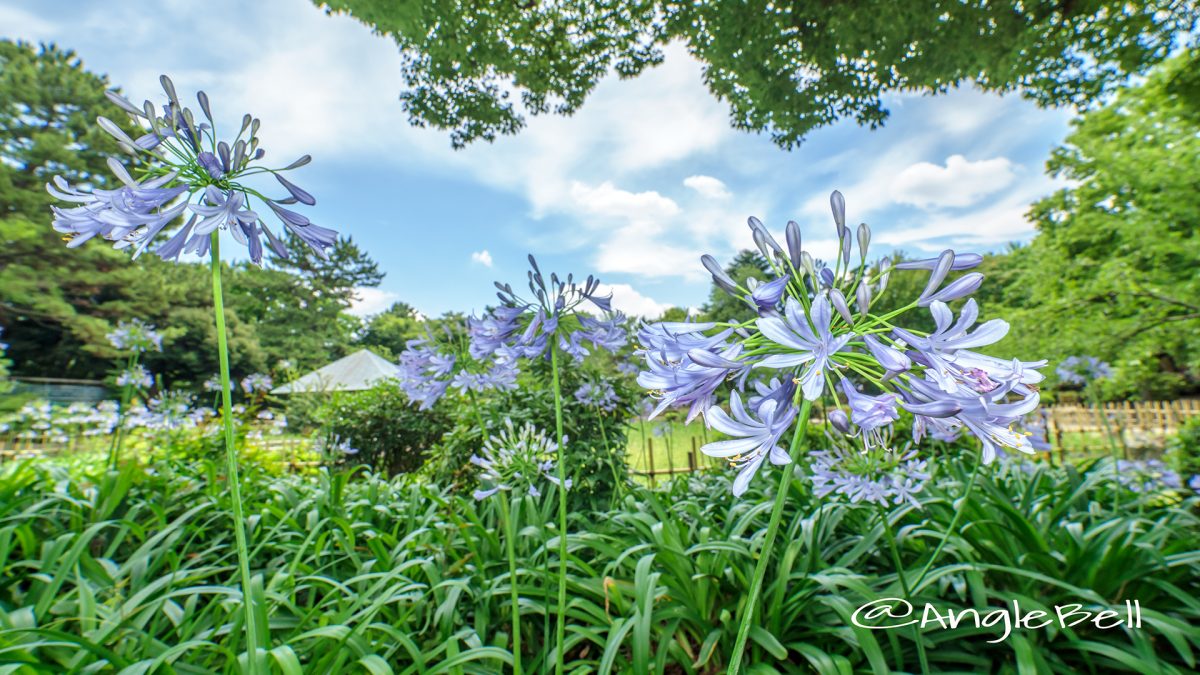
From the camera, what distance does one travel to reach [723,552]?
193 cm

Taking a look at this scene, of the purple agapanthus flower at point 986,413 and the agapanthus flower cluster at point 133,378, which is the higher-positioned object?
the agapanthus flower cluster at point 133,378

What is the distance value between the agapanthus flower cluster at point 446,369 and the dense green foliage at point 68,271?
9.25 m

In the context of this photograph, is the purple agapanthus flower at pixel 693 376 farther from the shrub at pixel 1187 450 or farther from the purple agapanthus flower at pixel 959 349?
the shrub at pixel 1187 450

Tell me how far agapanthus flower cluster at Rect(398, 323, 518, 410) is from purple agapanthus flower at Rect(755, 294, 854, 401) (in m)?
1.27

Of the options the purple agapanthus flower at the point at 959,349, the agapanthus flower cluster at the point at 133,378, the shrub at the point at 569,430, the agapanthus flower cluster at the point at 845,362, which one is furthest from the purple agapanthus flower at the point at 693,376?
the agapanthus flower cluster at the point at 133,378

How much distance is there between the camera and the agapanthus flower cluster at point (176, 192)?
90 cm

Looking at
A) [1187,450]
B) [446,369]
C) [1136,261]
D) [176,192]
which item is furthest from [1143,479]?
[1136,261]

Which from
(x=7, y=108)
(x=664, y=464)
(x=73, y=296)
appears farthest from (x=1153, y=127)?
(x=7, y=108)

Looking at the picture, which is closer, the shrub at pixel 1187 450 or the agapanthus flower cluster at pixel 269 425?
the shrub at pixel 1187 450

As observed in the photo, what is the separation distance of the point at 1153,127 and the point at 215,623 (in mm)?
11634

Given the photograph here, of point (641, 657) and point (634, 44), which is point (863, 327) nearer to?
point (641, 657)

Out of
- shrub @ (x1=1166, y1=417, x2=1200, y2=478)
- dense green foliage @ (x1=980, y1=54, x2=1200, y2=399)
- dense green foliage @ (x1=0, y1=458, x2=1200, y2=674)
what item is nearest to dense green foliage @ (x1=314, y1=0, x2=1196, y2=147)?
dense green foliage @ (x1=980, y1=54, x2=1200, y2=399)

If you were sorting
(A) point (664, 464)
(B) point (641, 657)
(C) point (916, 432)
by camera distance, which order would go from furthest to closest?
(A) point (664, 464), (B) point (641, 657), (C) point (916, 432)

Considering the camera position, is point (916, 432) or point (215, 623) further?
point (215, 623)
